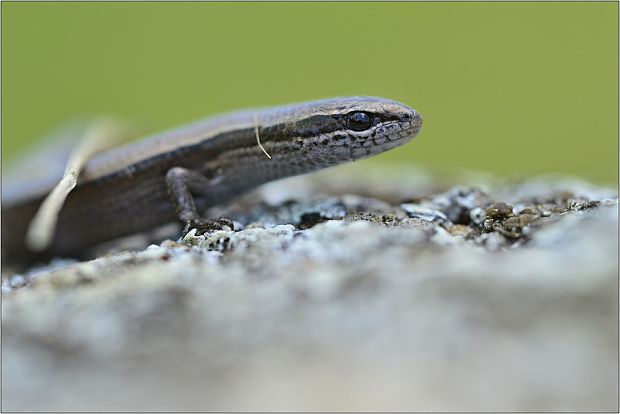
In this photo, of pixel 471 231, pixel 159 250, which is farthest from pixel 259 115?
pixel 471 231

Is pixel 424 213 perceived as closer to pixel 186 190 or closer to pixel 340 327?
pixel 340 327

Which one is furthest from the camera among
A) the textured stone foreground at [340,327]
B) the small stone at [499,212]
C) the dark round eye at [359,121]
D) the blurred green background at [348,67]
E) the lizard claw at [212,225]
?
the blurred green background at [348,67]

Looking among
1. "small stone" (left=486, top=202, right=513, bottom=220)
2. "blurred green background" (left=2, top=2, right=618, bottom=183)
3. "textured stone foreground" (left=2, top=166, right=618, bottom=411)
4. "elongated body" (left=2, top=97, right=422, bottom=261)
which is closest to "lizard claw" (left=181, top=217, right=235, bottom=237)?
"elongated body" (left=2, top=97, right=422, bottom=261)

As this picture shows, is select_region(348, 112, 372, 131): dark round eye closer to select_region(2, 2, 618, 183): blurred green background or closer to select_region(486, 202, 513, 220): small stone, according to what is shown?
select_region(486, 202, 513, 220): small stone

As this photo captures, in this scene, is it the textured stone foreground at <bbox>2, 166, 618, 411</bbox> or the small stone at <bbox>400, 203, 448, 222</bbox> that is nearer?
the textured stone foreground at <bbox>2, 166, 618, 411</bbox>

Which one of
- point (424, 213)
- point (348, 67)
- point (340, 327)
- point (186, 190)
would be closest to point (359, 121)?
point (424, 213)

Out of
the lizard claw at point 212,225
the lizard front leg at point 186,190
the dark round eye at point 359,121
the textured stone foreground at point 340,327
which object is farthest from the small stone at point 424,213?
the lizard front leg at point 186,190

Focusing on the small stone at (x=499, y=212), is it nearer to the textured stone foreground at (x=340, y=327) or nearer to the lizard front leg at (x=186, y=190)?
the textured stone foreground at (x=340, y=327)
